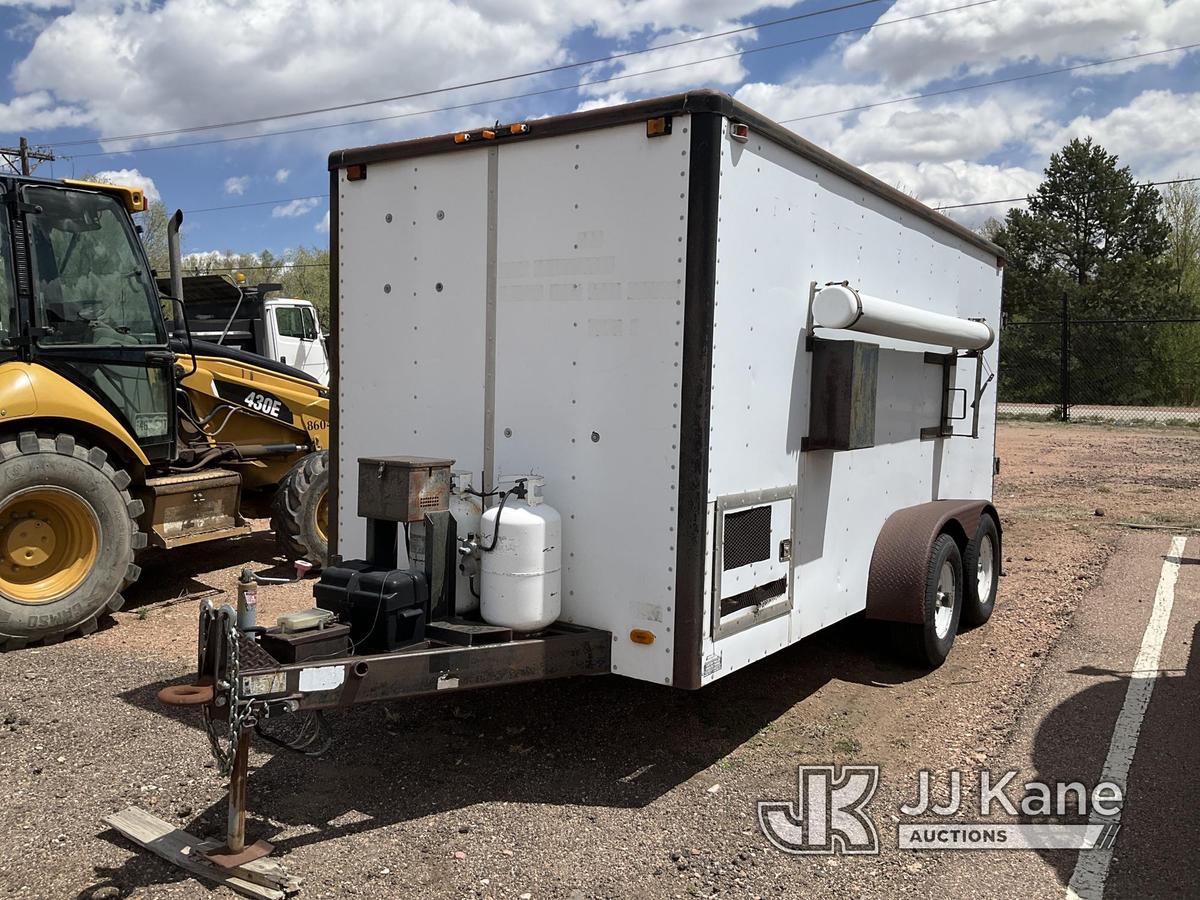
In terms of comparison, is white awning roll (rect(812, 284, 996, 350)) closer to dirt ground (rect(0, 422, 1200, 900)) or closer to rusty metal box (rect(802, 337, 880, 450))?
rusty metal box (rect(802, 337, 880, 450))

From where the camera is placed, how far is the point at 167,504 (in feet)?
21.5

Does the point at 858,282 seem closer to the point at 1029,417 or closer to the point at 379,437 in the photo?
the point at 379,437

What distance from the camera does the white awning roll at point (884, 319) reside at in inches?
174

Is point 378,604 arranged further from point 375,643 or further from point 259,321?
point 259,321

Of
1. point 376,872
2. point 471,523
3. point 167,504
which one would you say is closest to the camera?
point 376,872

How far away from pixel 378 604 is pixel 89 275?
4.00 meters

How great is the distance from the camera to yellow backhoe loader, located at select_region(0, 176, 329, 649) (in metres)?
5.72

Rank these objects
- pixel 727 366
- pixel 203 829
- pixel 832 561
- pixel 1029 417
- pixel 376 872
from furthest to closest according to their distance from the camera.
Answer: pixel 1029 417, pixel 832 561, pixel 727 366, pixel 203 829, pixel 376 872

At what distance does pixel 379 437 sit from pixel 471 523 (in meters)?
0.95

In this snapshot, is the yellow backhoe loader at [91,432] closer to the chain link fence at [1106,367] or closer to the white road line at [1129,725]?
the white road line at [1129,725]

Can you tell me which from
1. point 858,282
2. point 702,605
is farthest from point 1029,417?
point 702,605

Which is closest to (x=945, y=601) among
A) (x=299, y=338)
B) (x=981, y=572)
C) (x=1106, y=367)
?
(x=981, y=572)

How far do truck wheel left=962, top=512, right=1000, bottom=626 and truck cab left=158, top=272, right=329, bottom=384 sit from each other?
8.72 meters

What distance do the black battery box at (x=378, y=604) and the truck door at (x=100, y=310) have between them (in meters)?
3.34
